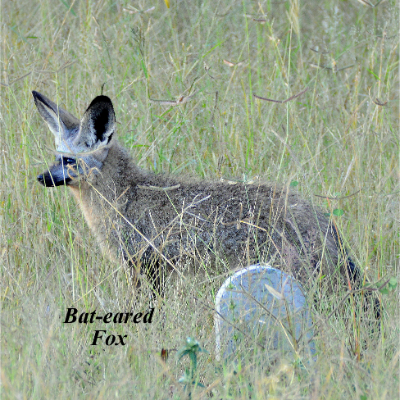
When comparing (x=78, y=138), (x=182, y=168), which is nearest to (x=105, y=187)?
(x=78, y=138)

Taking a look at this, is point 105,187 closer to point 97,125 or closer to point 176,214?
point 97,125

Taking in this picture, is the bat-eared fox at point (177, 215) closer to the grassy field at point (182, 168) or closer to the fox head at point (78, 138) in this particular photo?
the fox head at point (78, 138)

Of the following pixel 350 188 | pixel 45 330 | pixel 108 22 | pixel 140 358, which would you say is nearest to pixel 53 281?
pixel 45 330

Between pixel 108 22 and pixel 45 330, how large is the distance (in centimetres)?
481

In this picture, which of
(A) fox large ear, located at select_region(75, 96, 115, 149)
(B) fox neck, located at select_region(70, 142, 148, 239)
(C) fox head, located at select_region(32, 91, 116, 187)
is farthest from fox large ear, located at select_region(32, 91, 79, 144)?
(B) fox neck, located at select_region(70, 142, 148, 239)

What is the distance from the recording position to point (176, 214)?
4332mm

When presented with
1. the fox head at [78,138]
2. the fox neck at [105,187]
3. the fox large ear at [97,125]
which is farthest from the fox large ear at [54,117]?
the fox neck at [105,187]

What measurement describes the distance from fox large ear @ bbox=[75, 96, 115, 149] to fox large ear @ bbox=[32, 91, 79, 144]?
0.15 meters

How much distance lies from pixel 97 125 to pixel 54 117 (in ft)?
1.12

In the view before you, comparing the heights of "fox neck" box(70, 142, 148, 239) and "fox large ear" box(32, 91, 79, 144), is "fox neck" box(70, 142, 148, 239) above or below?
below

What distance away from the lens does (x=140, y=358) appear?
9.45ft

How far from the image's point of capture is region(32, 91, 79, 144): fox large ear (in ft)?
14.6

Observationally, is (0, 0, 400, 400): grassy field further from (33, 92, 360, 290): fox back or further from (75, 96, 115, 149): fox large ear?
(75, 96, 115, 149): fox large ear

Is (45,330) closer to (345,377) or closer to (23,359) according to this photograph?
(23,359)
